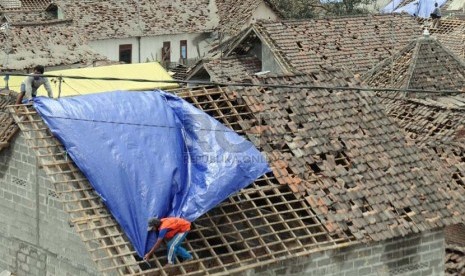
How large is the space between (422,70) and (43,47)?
15.3 meters

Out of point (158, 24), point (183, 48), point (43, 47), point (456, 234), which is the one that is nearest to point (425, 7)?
point (183, 48)

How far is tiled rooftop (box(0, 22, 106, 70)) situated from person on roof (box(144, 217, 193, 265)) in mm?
22260

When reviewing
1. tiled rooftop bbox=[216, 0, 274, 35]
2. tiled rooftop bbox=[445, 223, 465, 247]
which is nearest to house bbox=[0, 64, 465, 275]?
tiled rooftop bbox=[445, 223, 465, 247]

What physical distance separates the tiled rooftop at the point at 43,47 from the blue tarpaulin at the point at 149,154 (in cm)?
2047

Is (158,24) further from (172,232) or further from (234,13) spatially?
(172,232)

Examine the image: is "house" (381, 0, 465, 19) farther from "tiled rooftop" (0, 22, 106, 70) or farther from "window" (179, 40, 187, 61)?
"tiled rooftop" (0, 22, 106, 70)

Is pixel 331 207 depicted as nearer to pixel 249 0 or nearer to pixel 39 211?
pixel 39 211

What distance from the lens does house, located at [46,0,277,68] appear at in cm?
4462

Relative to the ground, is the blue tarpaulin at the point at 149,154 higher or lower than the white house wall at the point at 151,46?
higher

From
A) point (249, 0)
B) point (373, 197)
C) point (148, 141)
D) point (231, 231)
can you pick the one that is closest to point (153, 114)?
point (148, 141)

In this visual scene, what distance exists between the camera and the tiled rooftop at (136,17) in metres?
44.4

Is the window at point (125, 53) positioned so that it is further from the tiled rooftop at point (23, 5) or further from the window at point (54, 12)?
the tiled rooftop at point (23, 5)

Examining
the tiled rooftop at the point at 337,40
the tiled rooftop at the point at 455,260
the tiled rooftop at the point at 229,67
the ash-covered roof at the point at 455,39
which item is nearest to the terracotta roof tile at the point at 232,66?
the tiled rooftop at the point at 229,67

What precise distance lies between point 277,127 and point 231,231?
8.00 feet
